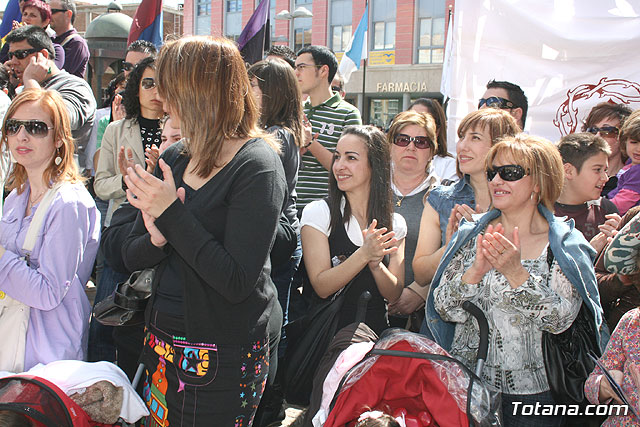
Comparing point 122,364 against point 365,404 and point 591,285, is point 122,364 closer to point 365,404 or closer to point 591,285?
point 365,404

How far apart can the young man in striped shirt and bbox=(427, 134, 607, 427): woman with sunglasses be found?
5.51 ft

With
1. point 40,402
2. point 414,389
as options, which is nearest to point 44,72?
point 40,402

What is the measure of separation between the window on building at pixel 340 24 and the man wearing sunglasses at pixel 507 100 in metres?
23.2

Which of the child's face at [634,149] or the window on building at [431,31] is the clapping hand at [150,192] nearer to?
the child's face at [634,149]

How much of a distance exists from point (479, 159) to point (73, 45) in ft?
13.8

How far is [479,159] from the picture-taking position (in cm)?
313

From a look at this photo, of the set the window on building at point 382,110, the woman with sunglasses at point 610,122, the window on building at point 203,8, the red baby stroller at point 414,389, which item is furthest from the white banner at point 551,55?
the window on building at point 203,8

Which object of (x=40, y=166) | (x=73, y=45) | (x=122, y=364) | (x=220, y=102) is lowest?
(x=122, y=364)

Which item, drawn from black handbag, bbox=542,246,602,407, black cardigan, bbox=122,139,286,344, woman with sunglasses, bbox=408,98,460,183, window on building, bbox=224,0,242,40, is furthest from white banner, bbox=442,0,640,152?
window on building, bbox=224,0,242,40

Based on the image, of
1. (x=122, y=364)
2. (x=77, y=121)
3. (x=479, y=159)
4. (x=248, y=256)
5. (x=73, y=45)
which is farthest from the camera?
(x=73, y=45)

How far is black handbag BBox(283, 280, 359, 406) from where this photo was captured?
2.67m

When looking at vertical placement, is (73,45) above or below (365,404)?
above

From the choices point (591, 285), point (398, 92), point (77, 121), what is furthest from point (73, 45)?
point (398, 92)

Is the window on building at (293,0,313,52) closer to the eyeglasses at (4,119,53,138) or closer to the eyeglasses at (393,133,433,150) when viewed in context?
the eyeglasses at (393,133,433,150)
